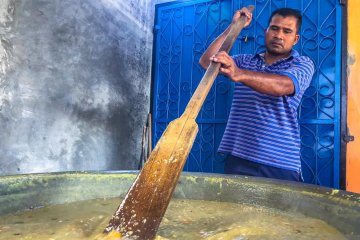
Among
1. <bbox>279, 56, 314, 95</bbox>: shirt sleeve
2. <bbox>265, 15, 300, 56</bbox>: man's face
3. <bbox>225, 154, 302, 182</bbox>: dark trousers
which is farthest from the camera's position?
<bbox>265, 15, 300, 56</bbox>: man's face

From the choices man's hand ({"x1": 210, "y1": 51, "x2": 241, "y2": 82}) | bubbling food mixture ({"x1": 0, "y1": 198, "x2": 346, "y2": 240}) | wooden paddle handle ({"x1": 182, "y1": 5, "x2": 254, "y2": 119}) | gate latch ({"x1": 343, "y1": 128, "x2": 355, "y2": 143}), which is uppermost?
man's hand ({"x1": 210, "y1": 51, "x2": 241, "y2": 82})

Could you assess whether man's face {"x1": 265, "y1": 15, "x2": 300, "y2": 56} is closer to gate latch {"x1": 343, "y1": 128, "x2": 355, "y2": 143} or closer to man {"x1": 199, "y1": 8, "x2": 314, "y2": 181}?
man {"x1": 199, "y1": 8, "x2": 314, "y2": 181}

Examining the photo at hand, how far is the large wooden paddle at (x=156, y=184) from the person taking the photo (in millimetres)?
1030

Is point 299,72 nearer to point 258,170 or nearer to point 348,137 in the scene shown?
point 258,170

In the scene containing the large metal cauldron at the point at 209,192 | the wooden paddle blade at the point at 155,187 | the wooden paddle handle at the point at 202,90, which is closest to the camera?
the wooden paddle blade at the point at 155,187

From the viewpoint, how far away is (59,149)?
2.68 meters

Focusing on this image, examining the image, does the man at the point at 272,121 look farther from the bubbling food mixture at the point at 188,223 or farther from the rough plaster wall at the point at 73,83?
the rough plaster wall at the point at 73,83

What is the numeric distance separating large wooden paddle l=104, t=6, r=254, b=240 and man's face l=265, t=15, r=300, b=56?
963mm

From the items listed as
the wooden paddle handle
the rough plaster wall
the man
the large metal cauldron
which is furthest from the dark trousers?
the rough plaster wall

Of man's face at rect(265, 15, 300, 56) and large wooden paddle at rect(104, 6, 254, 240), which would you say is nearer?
large wooden paddle at rect(104, 6, 254, 240)

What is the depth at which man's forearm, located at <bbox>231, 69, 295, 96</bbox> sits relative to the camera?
160 cm

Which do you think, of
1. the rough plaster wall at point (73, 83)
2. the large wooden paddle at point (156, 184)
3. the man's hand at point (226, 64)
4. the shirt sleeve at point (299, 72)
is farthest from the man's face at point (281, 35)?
the rough plaster wall at point (73, 83)

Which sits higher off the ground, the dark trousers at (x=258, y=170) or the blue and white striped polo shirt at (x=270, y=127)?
the blue and white striped polo shirt at (x=270, y=127)

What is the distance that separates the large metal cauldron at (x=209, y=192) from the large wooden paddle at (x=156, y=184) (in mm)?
286
